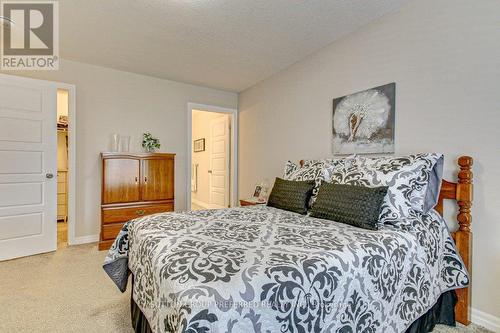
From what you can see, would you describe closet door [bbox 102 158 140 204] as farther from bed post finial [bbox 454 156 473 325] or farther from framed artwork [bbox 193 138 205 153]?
bed post finial [bbox 454 156 473 325]

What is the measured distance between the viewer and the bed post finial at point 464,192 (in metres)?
1.69

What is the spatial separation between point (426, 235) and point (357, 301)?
782 millimetres

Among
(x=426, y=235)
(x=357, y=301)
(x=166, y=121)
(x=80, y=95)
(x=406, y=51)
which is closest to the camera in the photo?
(x=357, y=301)

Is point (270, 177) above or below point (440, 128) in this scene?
below

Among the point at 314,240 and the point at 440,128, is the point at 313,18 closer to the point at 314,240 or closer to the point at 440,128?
the point at 440,128

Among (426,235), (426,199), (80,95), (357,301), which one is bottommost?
(357,301)

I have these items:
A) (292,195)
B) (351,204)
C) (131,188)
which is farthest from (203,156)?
(351,204)

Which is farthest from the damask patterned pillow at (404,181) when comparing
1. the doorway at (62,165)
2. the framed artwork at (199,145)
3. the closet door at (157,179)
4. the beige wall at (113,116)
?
the doorway at (62,165)

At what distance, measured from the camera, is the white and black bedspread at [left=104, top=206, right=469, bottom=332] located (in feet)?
2.88

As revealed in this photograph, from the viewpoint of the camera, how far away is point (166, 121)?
13.2 feet

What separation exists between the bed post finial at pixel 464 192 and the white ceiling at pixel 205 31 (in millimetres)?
1418

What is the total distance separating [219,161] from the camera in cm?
504

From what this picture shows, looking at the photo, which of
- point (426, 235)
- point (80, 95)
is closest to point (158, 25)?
point (80, 95)

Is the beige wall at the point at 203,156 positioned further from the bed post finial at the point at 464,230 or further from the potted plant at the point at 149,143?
the bed post finial at the point at 464,230
